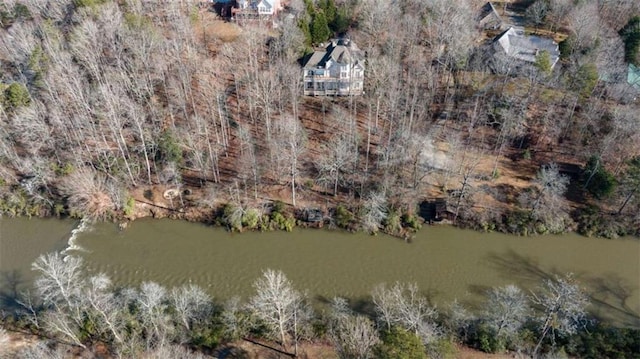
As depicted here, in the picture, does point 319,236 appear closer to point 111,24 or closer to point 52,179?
point 52,179

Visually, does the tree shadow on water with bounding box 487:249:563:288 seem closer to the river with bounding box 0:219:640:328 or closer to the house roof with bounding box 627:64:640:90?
the river with bounding box 0:219:640:328

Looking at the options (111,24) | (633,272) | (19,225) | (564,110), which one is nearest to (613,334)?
(633,272)

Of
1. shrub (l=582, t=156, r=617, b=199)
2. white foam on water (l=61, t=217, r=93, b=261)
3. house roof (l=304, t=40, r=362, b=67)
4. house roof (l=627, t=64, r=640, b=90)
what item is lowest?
white foam on water (l=61, t=217, r=93, b=261)

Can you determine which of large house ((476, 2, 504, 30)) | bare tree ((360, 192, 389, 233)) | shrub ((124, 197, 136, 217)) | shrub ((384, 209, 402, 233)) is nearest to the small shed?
shrub ((384, 209, 402, 233))

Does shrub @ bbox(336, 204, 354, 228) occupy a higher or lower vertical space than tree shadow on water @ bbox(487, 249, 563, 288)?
higher

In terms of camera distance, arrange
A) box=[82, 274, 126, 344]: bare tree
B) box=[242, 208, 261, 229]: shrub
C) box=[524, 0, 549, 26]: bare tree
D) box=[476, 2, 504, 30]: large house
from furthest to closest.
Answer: box=[476, 2, 504, 30]: large house, box=[524, 0, 549, 26]: bare tree, box=[242, 208, 261, 229]: shrub, box=[82, 274, 126, 344]: bare tree

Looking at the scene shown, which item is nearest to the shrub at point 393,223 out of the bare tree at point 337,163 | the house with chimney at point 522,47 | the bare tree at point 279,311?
the bare tree at point 337,163

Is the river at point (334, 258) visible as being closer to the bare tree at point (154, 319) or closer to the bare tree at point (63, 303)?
the bare tree at point (63, 303)
